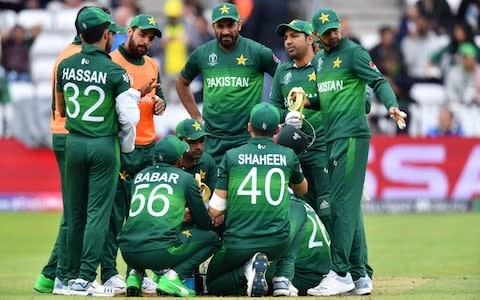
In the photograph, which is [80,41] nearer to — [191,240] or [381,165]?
[191,240]

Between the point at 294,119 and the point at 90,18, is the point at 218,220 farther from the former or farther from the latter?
the point at 90,18

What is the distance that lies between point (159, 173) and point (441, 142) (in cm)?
1235

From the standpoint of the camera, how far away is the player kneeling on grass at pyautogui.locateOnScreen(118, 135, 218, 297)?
420 inches

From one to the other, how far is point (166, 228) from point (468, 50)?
14461 millimetres

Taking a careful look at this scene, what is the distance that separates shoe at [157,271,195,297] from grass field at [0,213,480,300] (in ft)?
3.00

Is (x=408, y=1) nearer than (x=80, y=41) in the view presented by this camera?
No

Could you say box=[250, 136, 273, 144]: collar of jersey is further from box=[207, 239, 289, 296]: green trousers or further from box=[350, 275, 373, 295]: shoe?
box=[350, 275, 373, 295]: shoe

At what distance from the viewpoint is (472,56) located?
23.9m

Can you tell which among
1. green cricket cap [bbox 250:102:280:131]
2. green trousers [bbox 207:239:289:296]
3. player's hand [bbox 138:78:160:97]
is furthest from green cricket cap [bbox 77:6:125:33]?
green trousers [bbox 207:239:289:296]

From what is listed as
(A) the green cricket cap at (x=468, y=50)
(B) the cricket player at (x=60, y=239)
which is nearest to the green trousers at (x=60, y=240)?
(B) the cricket player at (x=60, y=239)

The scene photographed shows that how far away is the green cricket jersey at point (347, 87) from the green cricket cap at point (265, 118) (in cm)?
70

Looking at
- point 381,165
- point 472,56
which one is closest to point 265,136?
point 381,165

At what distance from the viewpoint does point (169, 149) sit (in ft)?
35.5

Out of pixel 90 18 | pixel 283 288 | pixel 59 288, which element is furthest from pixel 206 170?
pixel 90 18
